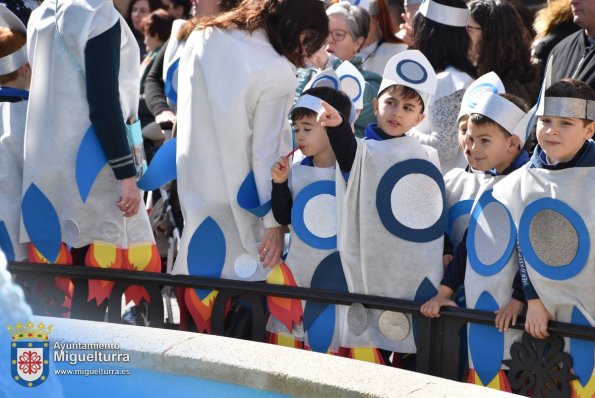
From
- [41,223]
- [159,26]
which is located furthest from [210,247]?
[159,26]

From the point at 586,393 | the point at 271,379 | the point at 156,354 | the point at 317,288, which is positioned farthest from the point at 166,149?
the point at 586,393

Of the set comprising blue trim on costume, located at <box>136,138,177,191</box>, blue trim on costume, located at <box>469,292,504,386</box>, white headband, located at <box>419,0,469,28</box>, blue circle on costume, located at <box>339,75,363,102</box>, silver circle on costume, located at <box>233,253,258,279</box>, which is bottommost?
blue trim on costume, located at <box>469,292,504,386</box>

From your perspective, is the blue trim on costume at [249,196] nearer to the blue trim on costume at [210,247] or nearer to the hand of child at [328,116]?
the blue trim on costume at [210,247]

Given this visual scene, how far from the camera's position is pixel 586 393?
4004 mm

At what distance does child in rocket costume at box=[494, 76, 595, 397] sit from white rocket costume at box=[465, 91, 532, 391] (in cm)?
13

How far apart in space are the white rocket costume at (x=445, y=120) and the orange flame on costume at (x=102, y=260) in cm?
141

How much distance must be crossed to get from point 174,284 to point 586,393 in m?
1.74

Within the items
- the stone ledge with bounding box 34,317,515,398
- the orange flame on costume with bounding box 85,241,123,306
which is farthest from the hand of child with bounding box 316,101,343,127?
the orange flame on costume with bounding box 85,241,123,306

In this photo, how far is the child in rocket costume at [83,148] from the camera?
4863 millimetres

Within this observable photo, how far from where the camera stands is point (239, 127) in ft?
15.7

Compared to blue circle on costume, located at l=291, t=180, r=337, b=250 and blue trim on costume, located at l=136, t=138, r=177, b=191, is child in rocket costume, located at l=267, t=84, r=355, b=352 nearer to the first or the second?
blue circle on costume, located at l=291, t=180, r=337, b=250

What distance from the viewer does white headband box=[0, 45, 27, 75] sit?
532 centimetres

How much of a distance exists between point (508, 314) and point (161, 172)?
5.57 ft

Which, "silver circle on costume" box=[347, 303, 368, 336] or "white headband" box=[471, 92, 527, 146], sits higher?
"white headband" box=[471, 92, 527, 146]
